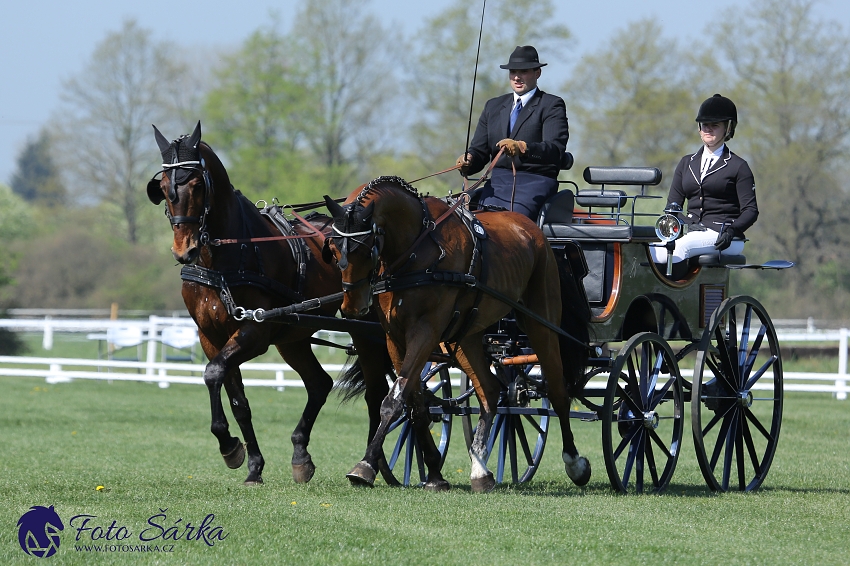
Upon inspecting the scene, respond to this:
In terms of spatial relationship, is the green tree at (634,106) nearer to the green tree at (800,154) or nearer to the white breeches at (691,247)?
the green tree at (800,154)

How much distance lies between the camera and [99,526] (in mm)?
5664

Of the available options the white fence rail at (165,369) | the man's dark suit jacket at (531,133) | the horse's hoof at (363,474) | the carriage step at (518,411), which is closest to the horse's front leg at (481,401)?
the carriage step at (518,411)

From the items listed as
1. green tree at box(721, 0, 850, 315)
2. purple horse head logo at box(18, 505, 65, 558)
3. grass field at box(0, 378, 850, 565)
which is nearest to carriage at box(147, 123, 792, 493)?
Answer: grass field at box(0, 378, 850, 565)

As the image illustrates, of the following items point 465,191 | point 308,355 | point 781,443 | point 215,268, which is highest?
point 465,191

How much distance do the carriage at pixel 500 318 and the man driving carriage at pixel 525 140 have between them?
0.58 ft

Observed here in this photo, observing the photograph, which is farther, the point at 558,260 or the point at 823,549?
the point at 558,260

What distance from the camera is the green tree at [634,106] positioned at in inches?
1361

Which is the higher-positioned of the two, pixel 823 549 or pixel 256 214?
pixel 256 214

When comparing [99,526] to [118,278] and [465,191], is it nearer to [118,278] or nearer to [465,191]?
[465,191]

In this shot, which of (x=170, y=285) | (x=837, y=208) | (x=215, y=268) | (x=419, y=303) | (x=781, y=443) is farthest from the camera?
(x=170, y=285)

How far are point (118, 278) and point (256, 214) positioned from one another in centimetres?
3393

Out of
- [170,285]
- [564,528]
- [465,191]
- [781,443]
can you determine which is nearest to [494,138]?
[465,191]

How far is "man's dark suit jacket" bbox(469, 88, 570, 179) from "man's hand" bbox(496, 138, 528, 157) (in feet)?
Result: 0.24

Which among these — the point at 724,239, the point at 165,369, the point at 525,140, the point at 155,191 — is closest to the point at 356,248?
the point at 155,191
